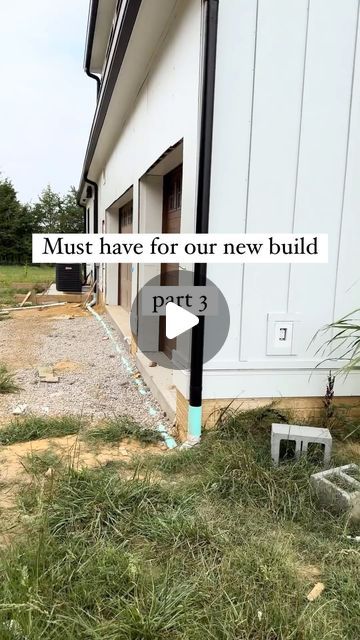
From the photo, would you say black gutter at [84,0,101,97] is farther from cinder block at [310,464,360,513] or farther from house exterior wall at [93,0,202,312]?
cinder block at [310,464,360,513]

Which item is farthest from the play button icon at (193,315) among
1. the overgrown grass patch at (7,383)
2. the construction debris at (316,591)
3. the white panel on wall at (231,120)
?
the overgrown grass patch at (7,383)

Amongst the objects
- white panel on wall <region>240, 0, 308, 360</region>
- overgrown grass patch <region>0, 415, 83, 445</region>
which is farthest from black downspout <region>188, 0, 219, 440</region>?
overgrown grass patch <region>0, 415, 83, 445</region>

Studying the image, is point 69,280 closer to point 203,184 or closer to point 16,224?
point 203,184

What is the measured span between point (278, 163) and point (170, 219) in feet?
6.43

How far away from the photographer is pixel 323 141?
283 cm

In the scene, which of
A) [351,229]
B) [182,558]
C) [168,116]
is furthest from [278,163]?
[182,558]

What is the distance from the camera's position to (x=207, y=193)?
262 centimetres

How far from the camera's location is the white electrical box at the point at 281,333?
9.64 ft

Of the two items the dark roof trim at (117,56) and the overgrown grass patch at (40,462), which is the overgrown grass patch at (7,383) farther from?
the dark roof trim at (117,56)

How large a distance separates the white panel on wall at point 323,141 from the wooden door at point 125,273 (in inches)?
205

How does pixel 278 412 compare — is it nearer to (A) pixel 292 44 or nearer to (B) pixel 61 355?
(A) pixel 292 44

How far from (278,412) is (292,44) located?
2374mm

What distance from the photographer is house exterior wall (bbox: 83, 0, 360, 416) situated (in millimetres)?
2674

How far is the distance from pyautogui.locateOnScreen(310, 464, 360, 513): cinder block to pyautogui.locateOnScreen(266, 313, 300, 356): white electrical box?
0.94m
